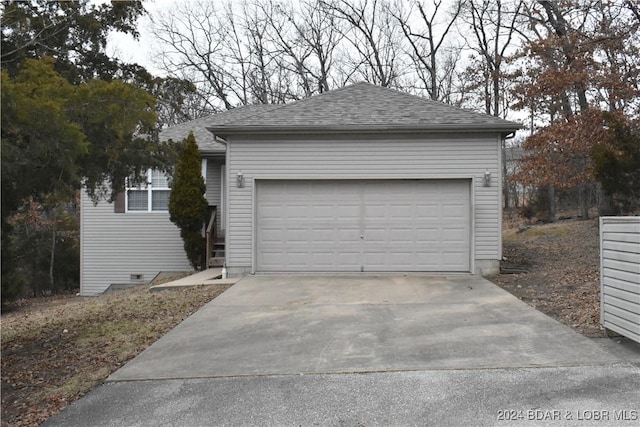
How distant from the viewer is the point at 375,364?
4.75 m

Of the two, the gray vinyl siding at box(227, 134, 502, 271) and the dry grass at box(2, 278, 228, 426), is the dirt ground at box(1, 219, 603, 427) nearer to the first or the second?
the dry grass at box(2, 278, 228, 426)

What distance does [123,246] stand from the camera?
46.7ft

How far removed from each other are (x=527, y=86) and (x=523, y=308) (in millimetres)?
10030

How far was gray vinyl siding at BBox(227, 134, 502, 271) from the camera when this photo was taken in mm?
10477

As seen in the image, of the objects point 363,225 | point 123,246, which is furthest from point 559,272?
point 123,246

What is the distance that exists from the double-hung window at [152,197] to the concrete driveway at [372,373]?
766 centimetres

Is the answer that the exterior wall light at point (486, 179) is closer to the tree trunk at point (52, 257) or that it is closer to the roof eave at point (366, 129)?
the roof eave at point (366, 129)

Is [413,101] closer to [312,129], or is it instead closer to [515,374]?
[312,129]

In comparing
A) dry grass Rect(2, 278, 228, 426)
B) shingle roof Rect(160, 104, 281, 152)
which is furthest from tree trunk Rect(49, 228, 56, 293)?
dry grass Rect(2, 278, 228, 426)

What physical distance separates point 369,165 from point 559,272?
15.1 ft

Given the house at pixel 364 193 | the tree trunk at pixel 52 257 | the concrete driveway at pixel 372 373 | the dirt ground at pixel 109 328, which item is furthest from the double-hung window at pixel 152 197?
the tree trunk at pixel 52 257

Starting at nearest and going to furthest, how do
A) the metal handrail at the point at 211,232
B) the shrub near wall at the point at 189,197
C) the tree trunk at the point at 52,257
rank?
the shrub near wall at the point at 189,197 → the metal handrail at the point at 211,232 → the tree trunk at the point at 52,257

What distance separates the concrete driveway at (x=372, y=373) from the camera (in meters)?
3.66

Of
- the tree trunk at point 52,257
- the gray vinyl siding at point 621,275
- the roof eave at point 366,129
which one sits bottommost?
the tree trunk at point 52,257
